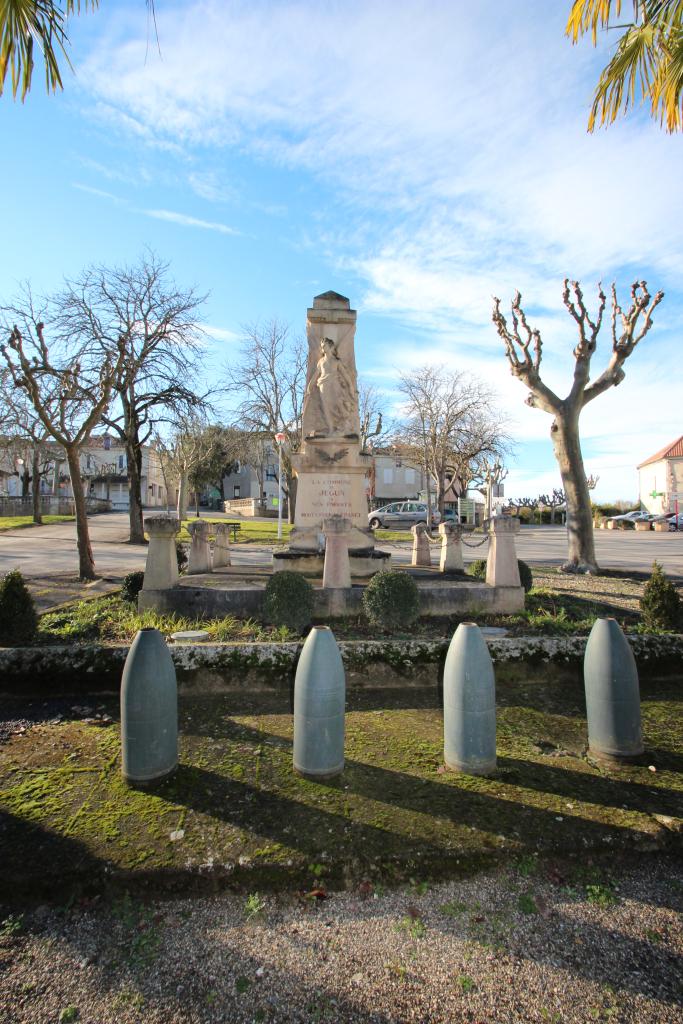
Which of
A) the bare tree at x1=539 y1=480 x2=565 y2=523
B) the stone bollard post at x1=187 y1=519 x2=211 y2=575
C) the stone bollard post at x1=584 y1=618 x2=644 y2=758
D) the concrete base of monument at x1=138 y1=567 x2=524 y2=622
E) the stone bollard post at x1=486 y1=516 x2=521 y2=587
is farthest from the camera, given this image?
the bare tree at x1=539 y1=480 x2=565 y2=523

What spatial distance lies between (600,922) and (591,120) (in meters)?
5.94

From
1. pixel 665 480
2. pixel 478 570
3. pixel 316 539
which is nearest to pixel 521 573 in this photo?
pixel 478 570

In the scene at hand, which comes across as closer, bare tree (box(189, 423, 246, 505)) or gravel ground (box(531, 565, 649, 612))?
gravel ground (box(531, 565, 649, 612))

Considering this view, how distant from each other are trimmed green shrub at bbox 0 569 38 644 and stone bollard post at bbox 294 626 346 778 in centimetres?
418

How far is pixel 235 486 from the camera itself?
72.6 metres

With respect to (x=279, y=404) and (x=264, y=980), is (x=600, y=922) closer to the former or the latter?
(x=264, y=980)

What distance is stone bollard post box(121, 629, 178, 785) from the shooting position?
2.88 meters

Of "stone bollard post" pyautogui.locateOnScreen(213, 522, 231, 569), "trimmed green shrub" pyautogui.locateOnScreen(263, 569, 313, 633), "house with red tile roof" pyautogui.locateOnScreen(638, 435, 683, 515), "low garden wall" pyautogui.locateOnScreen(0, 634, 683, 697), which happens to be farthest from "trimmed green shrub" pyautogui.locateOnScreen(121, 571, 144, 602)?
"house with red tile roof" pyautogui.locateOnScreen(638, 435, 683, 515)

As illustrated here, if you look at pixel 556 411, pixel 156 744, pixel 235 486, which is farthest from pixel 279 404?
pixel 235 486

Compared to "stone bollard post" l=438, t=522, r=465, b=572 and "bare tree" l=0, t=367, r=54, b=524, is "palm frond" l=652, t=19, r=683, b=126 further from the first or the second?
"bare tree" l=0, t=367, r=54, b=524

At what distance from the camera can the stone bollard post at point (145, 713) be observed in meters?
2.88

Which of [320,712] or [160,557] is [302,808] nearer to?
[320,712]

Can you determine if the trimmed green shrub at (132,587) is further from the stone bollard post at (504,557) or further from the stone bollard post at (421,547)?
the stone bollard post at (421,547)

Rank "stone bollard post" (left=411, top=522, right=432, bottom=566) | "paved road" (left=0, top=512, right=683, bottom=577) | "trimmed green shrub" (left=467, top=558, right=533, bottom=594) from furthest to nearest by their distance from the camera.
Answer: "paved road" (left=0, top=512, right=683, bottom=577) → "stone bollard post" (left=411, top=522, right=432, bottom=566) → "trimmed green shrub" (left=467, top=558, right=533, bottom=594)
